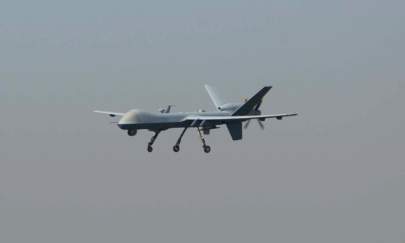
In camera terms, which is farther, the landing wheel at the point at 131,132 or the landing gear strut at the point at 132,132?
the landing wheel at the point at 131,132

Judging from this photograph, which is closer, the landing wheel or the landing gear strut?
the landing gear strut

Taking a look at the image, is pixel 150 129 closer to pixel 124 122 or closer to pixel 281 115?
pixel 124 122

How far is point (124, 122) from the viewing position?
19312 centimetres

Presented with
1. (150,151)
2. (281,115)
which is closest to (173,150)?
(150,151)

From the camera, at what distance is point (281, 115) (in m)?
199

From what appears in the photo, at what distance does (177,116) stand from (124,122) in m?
8.97

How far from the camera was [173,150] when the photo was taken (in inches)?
7869

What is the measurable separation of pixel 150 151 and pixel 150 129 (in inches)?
180

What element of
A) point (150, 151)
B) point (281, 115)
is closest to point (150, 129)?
point (150, 151)

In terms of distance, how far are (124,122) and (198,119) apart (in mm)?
12277

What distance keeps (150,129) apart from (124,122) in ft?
16.3

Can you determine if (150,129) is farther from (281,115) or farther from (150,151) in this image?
(281,115)

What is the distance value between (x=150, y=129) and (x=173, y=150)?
18.3ft

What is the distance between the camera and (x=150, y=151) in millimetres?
199750
